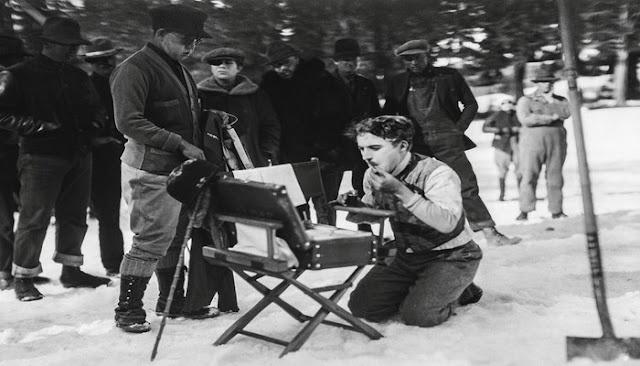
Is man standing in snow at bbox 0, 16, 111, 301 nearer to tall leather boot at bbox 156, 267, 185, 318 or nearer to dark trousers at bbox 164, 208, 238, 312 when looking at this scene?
tall leather boot at bbox 156, 267, 185, 318

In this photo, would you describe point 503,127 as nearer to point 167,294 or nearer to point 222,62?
point 222,62

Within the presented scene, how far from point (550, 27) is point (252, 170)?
813 cm

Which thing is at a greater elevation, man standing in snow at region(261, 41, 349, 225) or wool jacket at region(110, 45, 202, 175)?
wool jacket at region(110, 45, 202, 175)

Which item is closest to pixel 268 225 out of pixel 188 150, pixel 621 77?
pixel 188 150

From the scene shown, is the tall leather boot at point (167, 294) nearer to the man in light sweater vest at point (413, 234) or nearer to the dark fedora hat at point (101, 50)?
the man in light sweater vest at point (413, 234)

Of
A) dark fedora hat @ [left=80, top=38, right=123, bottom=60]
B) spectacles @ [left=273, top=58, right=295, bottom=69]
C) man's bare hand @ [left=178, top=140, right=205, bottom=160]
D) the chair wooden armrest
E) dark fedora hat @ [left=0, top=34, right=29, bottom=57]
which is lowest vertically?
the chair wooden armrest

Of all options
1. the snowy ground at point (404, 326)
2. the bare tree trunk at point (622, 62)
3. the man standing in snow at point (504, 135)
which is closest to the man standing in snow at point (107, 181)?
the snowy ground at point (404, 326)

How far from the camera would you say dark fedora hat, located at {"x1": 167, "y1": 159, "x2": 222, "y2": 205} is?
381cm

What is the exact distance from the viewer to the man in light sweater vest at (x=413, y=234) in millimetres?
4098

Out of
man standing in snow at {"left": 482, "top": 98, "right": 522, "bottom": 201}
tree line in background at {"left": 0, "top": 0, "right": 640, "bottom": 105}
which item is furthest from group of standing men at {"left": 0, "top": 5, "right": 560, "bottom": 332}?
man standing in snow at {"left": 482, "top": 98, "right": 522, "bottom": 201}

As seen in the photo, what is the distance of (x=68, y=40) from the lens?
5555mm

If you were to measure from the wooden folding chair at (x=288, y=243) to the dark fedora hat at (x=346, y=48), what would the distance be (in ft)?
9.34

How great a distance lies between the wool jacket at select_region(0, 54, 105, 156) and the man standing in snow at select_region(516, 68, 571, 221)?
187 inches

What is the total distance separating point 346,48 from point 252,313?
3185 mm
